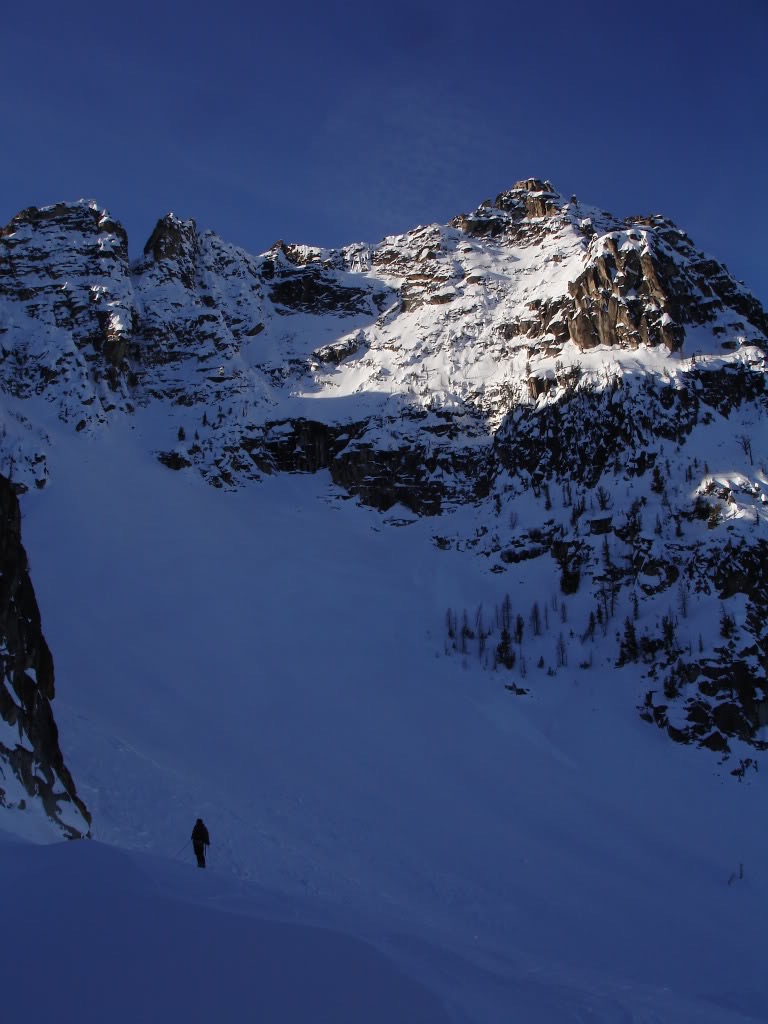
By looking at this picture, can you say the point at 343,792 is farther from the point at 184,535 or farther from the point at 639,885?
the point at 184,535

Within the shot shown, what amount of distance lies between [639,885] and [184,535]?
44.6 metres

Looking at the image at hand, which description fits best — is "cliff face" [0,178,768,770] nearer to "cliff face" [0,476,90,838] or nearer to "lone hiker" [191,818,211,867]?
"lone hiker" [191,818,211,867]

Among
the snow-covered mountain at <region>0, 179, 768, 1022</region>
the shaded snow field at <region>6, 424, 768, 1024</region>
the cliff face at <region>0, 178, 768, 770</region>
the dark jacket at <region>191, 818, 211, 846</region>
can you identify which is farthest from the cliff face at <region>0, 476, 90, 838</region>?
the cliff face at <region>0, 178, 768, 770</region>

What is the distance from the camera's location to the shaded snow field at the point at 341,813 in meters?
5.67

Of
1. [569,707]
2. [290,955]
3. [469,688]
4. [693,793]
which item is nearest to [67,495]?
[469,688]

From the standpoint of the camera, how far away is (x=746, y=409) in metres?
64.1

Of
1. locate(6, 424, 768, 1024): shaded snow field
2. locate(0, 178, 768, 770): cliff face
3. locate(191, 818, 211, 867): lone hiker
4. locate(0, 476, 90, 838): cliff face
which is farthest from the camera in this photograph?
locate(0, 178, 768, 770): cliff face

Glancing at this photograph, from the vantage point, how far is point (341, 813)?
24.9m

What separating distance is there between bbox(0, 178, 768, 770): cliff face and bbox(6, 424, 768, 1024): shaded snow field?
19.7 ft

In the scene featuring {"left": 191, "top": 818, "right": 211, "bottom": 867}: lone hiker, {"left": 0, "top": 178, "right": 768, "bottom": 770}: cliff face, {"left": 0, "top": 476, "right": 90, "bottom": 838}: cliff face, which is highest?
{"left": 0, "top": 178, "right": 768, "bottom": 770}: cliff face

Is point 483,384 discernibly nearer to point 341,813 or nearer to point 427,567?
point 427,567

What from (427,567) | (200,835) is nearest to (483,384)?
(427,567)

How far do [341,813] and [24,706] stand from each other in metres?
12.8

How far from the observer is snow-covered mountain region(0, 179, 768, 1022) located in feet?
71.0
